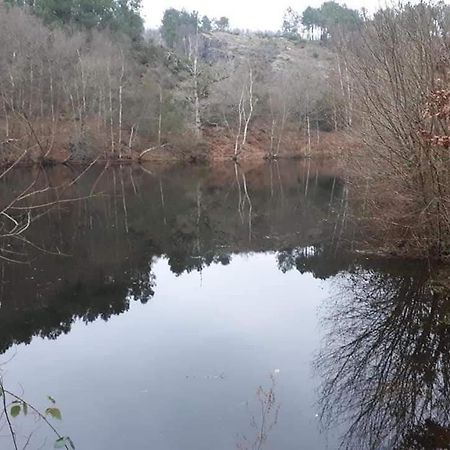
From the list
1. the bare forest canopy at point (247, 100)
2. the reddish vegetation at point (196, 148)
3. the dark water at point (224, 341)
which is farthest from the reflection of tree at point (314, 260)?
the reddish vegetation at point (196, 148)

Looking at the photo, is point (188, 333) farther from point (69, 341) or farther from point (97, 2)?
point (97, 2)

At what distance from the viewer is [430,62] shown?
10859mm

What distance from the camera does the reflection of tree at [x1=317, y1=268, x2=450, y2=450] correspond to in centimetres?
659

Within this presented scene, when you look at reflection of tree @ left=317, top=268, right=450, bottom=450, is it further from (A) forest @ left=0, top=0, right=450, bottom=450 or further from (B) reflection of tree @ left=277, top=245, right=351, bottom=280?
(B) reflection of tree @ left=277, top=245, right=351, bottom=280

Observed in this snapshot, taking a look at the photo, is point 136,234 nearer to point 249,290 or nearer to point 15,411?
point 249,290

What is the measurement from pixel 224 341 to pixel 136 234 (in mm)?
9516

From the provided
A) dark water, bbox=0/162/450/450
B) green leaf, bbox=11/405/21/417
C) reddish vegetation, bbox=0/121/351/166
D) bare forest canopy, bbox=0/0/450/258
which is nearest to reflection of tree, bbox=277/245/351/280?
dark water, bbox=0/162/450/450

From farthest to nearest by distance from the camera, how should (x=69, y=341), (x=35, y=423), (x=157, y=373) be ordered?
(x=69, y=341)
(x=157, y=373)
(x=35, y=423)

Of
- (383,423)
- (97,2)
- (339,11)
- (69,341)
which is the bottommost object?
(69,341)

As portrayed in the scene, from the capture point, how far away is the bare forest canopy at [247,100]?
10.1 metres

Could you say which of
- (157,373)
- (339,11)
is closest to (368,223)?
(157,373)

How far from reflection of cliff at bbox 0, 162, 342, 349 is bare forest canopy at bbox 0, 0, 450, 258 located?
93.3 inches

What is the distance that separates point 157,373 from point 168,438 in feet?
5.92

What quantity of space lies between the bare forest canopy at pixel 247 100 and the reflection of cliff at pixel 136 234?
2371 millimetres
